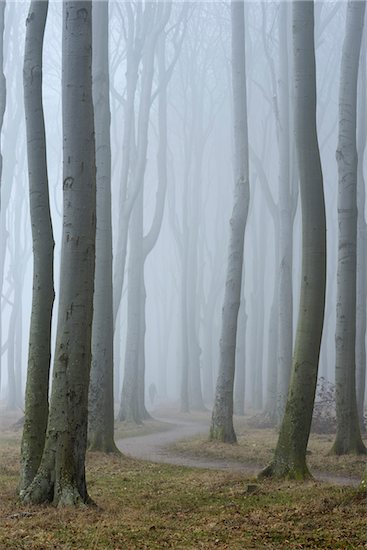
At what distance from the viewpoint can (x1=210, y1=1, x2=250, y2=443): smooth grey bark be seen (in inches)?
666

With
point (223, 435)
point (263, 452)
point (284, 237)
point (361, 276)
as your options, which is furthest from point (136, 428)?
point (361, 276)

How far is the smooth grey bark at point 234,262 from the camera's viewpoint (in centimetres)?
1692

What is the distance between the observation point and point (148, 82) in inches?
1006

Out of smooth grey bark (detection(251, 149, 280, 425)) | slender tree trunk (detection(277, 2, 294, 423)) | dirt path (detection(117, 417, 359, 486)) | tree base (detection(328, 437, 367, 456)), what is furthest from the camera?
smooth grey bark (detection(251, 149, 280, 425))

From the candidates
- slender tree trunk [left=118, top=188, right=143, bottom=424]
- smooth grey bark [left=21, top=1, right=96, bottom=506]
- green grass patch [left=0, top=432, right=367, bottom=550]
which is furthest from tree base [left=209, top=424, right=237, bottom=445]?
smooth grey bark [left=21, top=1, right=96, bottom=506]

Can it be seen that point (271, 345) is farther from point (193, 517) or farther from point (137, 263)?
point (193, 517)

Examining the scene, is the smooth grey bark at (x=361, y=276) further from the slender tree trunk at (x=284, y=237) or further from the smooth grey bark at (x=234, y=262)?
the smooth grey bark at (x=234, y=262)

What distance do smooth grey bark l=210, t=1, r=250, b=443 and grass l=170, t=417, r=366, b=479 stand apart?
0.64m

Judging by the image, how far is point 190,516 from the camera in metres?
7.84

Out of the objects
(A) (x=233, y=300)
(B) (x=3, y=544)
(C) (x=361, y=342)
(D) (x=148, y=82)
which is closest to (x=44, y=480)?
(B) (x=3, y=544)

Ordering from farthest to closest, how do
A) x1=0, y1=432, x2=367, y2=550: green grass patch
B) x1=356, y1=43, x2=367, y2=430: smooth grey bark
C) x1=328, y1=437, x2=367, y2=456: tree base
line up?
x1=356, y1=43, x2=367, y2=430: smooth grey bark, x1=328, y1=437, x2=367, y2=456: tree base, x1=0, y1=432, x2=367, y2=550: green grass patch

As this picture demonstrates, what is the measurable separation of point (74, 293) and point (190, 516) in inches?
102

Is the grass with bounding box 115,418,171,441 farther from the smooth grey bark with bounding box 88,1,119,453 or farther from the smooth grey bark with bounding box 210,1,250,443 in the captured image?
the smooth grey bark with bounding box 88,1,119,453

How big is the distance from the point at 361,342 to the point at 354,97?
564 cm
